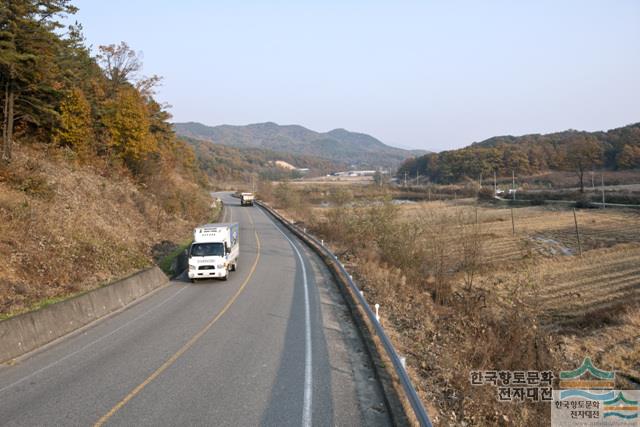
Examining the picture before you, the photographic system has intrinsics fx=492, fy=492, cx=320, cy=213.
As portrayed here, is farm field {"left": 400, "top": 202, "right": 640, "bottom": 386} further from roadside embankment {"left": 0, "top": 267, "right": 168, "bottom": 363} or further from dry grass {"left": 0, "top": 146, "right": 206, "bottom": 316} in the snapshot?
dry grass {"left": 0, "top": 146, "right": 206, "bottom": 316}

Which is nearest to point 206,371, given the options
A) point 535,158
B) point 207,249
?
point 207,249

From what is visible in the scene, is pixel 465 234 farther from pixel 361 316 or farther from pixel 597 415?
pixel 597 415

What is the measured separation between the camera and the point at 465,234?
75.9 feet

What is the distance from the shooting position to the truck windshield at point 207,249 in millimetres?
22031

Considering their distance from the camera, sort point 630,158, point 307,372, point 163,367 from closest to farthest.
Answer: point 307,372 → point 163,367 → point 630,158

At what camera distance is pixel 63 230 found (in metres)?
21.4

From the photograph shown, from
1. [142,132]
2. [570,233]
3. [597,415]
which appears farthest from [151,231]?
[570,233]

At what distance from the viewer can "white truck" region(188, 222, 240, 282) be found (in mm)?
21500

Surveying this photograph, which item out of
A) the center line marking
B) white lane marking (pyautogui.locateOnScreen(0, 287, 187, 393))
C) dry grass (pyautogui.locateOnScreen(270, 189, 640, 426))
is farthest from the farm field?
white lane marking (pyautogui.locateOnScreen(0, 287, 187, 393))

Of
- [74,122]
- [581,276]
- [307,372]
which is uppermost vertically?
[74,122]

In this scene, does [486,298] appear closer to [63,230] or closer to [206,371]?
[206,371]

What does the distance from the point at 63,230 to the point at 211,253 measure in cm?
643

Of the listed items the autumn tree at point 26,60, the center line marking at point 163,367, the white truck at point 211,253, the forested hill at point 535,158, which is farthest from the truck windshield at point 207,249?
the forested hill at point 535,158

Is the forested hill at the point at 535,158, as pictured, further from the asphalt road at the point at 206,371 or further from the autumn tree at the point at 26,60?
the asphalt road at the point at 206,371
